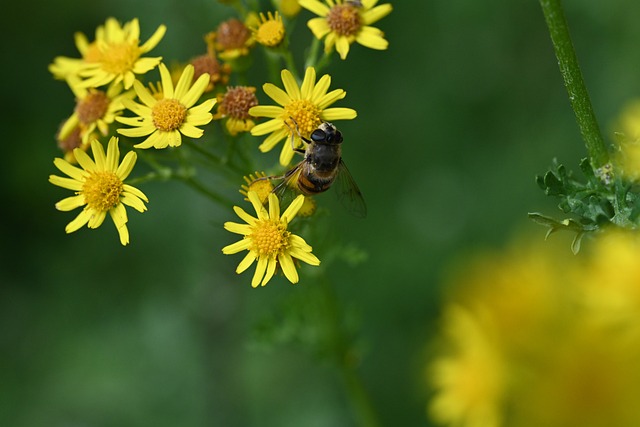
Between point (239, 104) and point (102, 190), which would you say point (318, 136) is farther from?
point (102, 190)

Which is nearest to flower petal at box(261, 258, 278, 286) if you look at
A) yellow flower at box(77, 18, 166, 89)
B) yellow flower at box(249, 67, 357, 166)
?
yellow flower at box(249, 67, 357, 166)

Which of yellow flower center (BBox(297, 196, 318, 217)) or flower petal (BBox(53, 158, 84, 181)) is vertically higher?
flower petal (BBox(53, 158, 84, 181))

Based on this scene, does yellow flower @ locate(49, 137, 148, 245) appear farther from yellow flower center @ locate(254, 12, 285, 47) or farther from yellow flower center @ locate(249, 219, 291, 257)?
yellow flower center @ locate(254, 12, 285, 47)

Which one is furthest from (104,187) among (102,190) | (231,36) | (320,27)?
(320,27)

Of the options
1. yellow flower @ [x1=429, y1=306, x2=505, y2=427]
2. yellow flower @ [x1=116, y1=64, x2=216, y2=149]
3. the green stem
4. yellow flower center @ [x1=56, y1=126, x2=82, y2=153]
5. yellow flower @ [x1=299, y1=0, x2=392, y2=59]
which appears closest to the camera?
the green stem

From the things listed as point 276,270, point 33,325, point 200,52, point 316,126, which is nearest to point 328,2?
point 316,126

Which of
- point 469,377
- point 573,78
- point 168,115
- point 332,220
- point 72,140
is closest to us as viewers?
point 573,78

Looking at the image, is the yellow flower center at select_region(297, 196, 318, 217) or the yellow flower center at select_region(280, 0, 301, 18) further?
the yellow flower center at select_region(280, 0, 301, 18)

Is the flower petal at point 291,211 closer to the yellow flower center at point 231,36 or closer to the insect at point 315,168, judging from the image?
the insect at point 315,168
